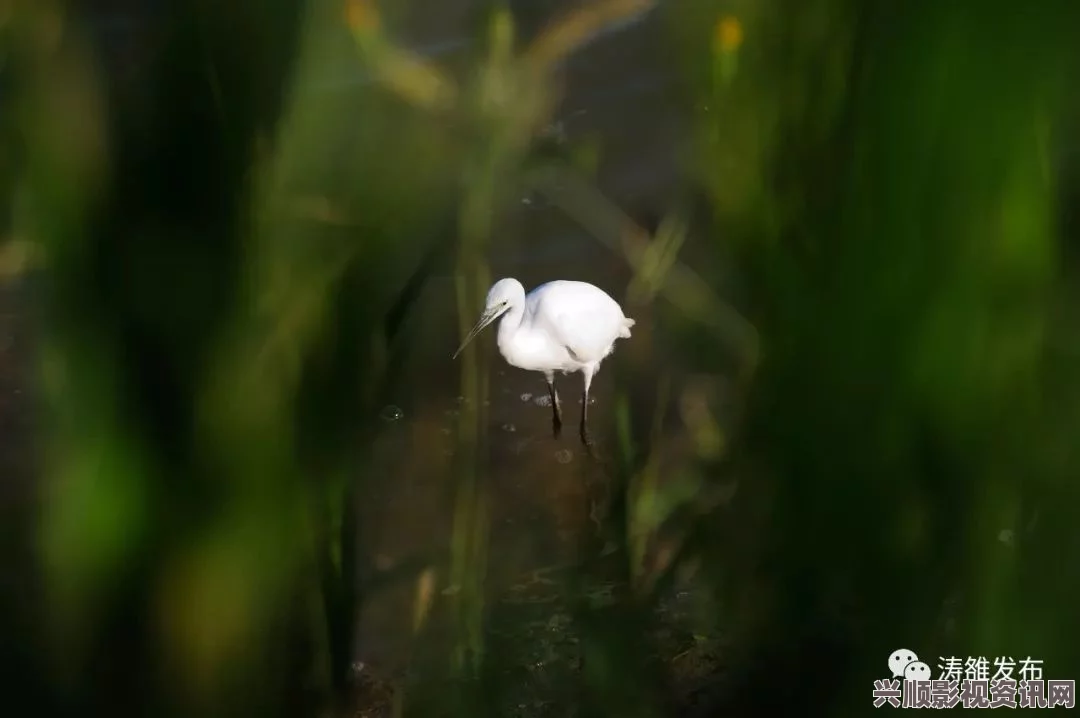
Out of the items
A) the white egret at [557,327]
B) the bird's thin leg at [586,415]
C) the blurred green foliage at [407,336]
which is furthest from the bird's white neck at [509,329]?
the blurred green foliage at [407,336]

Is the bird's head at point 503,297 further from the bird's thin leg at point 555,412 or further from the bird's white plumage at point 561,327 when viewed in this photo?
the bird's thin leg at point 555,412

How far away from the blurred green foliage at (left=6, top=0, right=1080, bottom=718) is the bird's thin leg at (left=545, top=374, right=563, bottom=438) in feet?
3.05

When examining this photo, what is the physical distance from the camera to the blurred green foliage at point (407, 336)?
14.3 inches

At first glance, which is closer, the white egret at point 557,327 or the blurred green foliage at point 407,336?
the blurred green foliage at point 407,336

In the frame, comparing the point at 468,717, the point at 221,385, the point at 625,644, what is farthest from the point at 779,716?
the point at 221,385

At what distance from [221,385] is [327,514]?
97mm

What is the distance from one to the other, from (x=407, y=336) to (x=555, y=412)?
0.98 meters

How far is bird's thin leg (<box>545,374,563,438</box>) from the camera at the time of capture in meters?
1.44

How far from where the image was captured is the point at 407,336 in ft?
1.69

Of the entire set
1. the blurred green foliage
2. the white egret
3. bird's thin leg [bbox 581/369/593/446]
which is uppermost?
the white egret

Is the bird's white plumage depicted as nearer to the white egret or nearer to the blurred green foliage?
the white egret

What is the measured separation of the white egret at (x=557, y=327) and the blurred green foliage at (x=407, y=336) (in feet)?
2.95

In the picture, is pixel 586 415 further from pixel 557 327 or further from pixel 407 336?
pixel 407 336

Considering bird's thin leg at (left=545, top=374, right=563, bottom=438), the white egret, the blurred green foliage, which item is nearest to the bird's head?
the white egret
